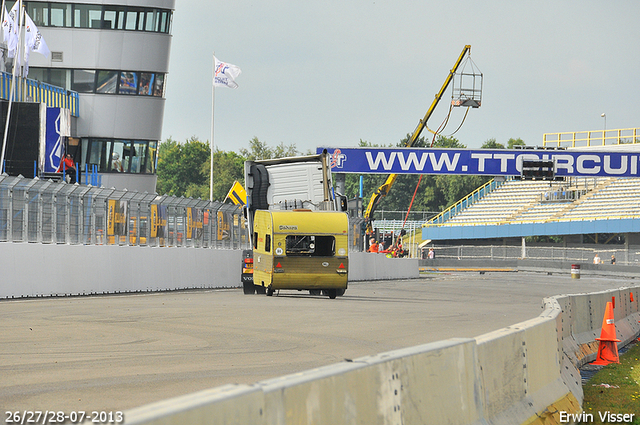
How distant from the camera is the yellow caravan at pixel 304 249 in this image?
22.4 metres

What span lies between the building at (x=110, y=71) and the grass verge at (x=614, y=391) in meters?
36.9

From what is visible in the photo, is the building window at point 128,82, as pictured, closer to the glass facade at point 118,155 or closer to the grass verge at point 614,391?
the glass facade at point 118,155

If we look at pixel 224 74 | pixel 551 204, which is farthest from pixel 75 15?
pixel 551 204

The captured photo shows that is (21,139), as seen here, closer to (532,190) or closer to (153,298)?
(153,298)

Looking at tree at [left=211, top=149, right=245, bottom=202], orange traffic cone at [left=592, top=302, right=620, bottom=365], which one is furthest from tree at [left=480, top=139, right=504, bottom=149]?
orange traffic cone at [left=592, top=302, right=620, bottom=365]

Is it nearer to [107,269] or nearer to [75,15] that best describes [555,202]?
[75,15]

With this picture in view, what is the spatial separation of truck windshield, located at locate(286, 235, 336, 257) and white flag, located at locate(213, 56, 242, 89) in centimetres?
2591

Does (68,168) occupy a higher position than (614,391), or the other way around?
(68,168)

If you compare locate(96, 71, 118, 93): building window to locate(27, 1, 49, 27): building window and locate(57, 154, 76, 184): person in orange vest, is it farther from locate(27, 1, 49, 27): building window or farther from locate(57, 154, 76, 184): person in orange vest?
locate(57, 154, 76, 184): person in orange vest

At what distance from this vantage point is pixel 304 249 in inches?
910

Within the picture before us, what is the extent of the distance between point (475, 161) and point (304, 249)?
26.2 metres

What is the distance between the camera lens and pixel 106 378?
8492 millimetres

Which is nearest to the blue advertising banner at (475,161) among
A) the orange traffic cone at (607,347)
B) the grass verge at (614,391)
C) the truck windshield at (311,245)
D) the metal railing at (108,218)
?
the metal railing at (108,218)

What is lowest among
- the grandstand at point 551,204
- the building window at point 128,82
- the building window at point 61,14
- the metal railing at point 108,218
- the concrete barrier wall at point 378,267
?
the concrete barrier wall at point 378,267
